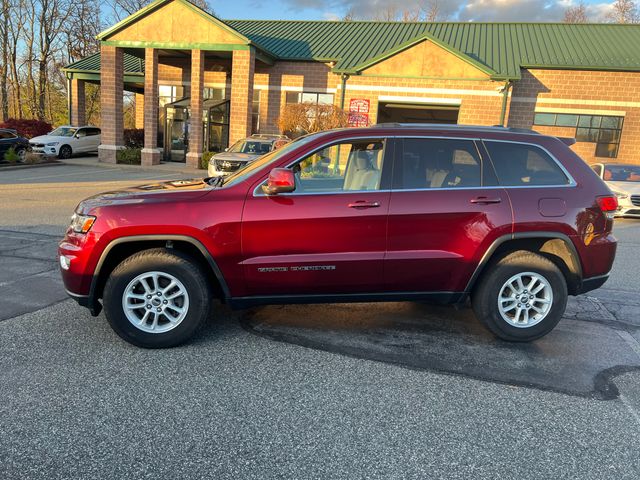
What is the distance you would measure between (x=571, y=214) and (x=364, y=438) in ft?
9.07

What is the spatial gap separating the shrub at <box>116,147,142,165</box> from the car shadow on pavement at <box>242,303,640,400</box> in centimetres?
2058

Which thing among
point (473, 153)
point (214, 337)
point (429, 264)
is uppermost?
point (473, 153)

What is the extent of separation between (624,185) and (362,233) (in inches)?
486

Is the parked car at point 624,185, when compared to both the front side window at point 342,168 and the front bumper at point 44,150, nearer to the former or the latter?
the front side window at point 342,168

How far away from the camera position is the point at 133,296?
407 centimetres

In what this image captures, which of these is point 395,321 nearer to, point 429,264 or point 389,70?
point 429,264

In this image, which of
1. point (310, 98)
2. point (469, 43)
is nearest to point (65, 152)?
point (310, 98)

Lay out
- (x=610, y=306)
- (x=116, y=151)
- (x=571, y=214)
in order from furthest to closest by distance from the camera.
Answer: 1. (x=116, y=151)
2. (x=610, y=306)
3. (x=571, y=214)

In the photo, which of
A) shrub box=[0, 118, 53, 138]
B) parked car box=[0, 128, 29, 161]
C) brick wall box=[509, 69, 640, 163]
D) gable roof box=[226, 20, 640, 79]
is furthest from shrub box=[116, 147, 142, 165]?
brick wall box=[509, 69, 640, 163]

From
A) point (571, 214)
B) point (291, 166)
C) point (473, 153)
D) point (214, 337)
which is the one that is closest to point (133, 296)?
point (214, 337)

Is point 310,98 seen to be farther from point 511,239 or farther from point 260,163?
point 511,239

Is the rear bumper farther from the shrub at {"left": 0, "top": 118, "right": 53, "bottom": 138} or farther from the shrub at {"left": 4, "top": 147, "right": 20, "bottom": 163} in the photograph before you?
the shrub at {"left": 0, "top": 118, "right": 53, "bottom": 138}

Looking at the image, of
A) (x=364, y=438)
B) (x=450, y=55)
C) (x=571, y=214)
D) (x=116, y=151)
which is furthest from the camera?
(x=116, y=151)

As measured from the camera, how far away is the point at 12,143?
20.8m
